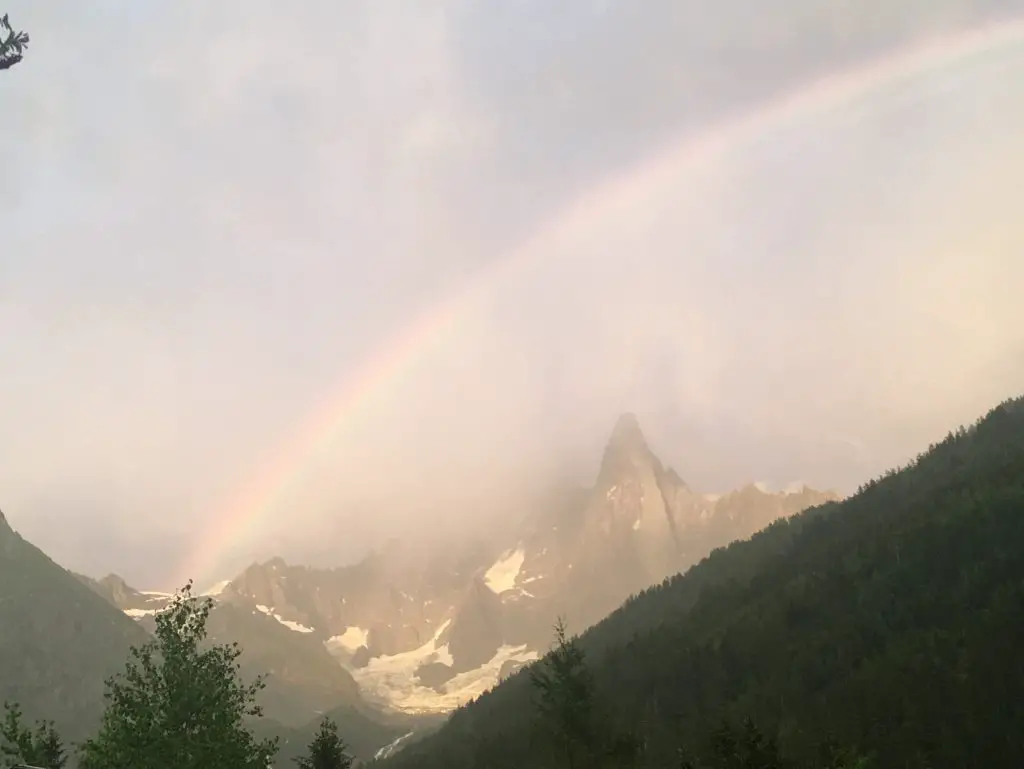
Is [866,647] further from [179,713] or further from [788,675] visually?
[179,713]

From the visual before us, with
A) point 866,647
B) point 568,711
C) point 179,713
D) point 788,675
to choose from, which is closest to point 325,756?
point 179,713

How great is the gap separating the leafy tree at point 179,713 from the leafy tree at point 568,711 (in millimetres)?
16106

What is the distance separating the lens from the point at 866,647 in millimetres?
109875

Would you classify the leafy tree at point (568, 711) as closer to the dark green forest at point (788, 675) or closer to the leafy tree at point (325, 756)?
the dark green forest at point (788, 675)

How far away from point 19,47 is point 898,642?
11501cm

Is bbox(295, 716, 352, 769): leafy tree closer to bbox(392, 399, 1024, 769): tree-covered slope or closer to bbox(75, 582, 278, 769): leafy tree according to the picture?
bbox(392, 399, 1024, 769): tree-covered slope

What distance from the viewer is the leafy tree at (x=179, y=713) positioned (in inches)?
1485

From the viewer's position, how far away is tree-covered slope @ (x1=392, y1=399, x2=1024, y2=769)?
84562 mm

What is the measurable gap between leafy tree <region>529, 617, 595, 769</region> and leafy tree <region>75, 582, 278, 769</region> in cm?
1611

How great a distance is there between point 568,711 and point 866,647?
85.1m

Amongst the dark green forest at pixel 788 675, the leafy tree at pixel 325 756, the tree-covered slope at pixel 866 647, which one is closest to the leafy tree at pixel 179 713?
the dark green forest at pixel 788 675

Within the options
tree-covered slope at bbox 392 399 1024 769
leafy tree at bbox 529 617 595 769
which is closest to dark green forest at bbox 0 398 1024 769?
leafy tree at bbox 529 617 595 769

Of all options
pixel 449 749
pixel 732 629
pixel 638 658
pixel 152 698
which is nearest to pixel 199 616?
pixel 152 698

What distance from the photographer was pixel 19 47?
2503 centimetres
